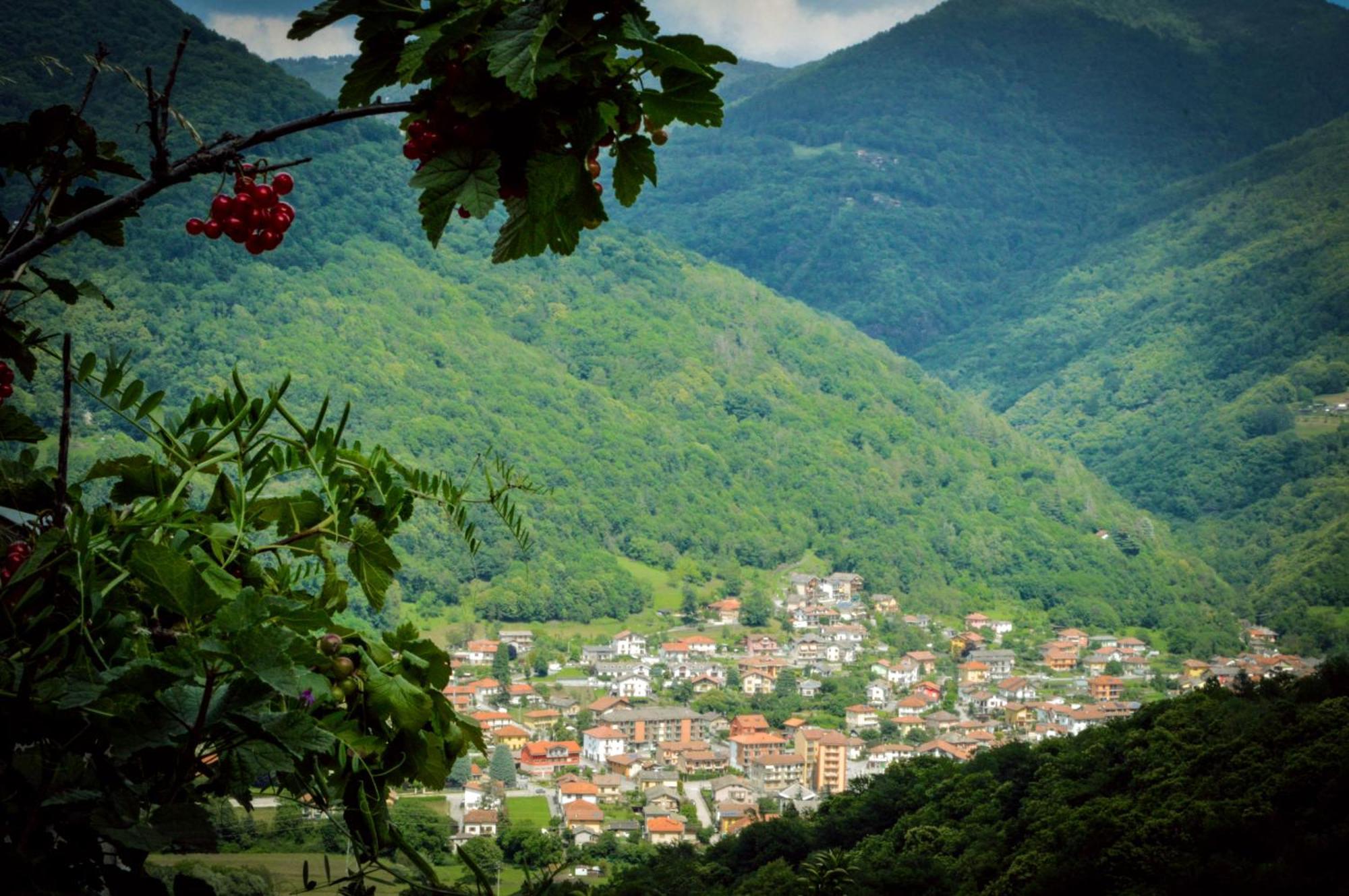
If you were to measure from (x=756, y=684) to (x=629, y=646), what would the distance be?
14.6 ft

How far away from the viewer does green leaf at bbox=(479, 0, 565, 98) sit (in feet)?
1.74

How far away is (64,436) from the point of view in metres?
0.66

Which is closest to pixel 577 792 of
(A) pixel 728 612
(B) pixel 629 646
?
(B) pixel 629 646

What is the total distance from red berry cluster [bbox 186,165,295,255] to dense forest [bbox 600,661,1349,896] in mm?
4994

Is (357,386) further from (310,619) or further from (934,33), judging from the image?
(934,33)

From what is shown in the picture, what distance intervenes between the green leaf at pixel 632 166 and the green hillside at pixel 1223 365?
45226 mm

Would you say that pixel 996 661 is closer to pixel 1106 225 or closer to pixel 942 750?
pixel 942 750

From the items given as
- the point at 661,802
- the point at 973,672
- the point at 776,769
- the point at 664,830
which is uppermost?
the point at 973,672

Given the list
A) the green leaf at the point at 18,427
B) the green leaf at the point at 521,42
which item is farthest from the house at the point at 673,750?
the green leaf at the point at 521,42

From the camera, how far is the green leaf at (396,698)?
707 millimetres

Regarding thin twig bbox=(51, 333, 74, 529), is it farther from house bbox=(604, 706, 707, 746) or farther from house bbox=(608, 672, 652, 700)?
house bbox=(608, 672, 652, 700)

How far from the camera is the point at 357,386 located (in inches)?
1741

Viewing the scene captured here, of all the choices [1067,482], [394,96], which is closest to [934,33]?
[1067,482]

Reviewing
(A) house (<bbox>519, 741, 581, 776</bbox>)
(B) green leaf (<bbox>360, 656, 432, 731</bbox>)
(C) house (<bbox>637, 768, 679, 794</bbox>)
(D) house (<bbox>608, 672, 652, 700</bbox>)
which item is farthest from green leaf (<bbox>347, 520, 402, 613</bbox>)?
(D) house (<bbox>608, 672, 652, 700</bbox>)
